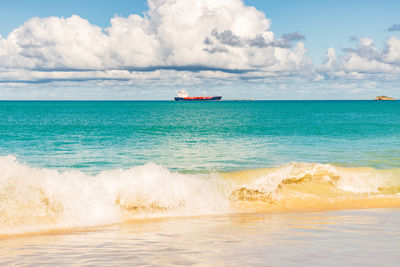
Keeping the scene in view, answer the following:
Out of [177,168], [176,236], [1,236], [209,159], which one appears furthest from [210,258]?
[209,159]

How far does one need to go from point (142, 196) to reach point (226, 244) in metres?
5.52

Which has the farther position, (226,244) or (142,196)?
(142,196)

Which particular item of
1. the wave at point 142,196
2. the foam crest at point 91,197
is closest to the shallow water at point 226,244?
the foam crest at point 91,197

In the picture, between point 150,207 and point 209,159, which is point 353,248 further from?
point 209,159

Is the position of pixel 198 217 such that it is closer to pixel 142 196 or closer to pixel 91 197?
pixel 142 196

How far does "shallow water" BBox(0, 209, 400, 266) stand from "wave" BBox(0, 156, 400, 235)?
1502mm

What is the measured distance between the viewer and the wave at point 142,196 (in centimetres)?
966

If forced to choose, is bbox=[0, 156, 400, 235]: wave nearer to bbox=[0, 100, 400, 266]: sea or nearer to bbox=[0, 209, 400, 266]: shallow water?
bbox=[0, 100, 400, 266]: sea

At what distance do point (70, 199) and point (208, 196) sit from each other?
4447mm

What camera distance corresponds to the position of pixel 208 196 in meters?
12.0

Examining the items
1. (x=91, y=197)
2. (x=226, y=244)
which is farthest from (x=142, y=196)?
(x=226, y=244)

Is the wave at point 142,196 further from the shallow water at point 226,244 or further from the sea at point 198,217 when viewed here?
the shallow water at point 226,244

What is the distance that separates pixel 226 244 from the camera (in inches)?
251

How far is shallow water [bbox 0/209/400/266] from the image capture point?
5.31m
